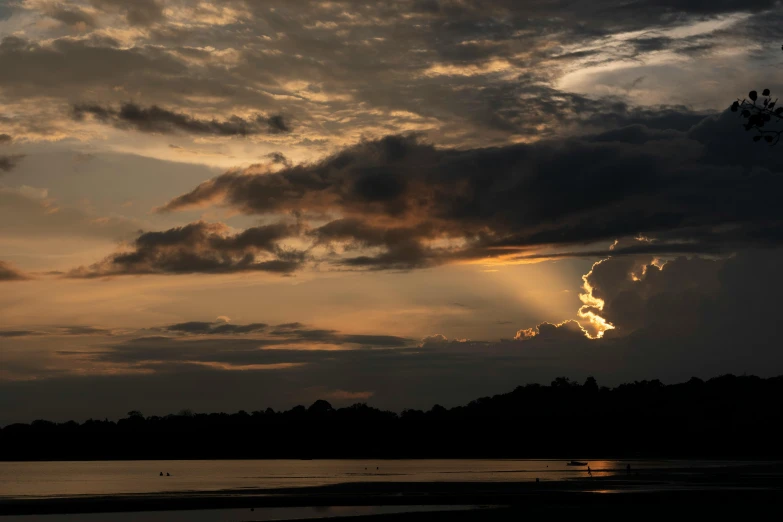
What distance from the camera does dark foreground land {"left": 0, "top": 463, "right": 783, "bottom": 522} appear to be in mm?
56938

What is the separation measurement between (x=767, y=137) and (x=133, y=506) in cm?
6487

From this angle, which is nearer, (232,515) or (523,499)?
(232,515)

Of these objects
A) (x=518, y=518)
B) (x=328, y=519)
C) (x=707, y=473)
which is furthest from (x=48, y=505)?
(x=707, y=473)

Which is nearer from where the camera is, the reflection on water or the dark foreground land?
the dark foreground land

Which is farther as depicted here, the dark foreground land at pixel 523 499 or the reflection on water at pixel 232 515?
the reflection on water at pixel 232 515

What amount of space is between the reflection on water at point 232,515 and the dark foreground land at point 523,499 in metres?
1.72

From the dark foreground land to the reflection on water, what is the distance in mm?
1716

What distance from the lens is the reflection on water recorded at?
2372 inches

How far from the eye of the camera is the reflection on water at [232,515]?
198ft

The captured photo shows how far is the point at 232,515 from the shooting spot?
204ft

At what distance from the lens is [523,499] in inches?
2864

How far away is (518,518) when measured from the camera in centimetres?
5438

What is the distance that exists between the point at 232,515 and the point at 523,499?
24.7m

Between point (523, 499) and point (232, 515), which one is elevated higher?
point (232, 515)
